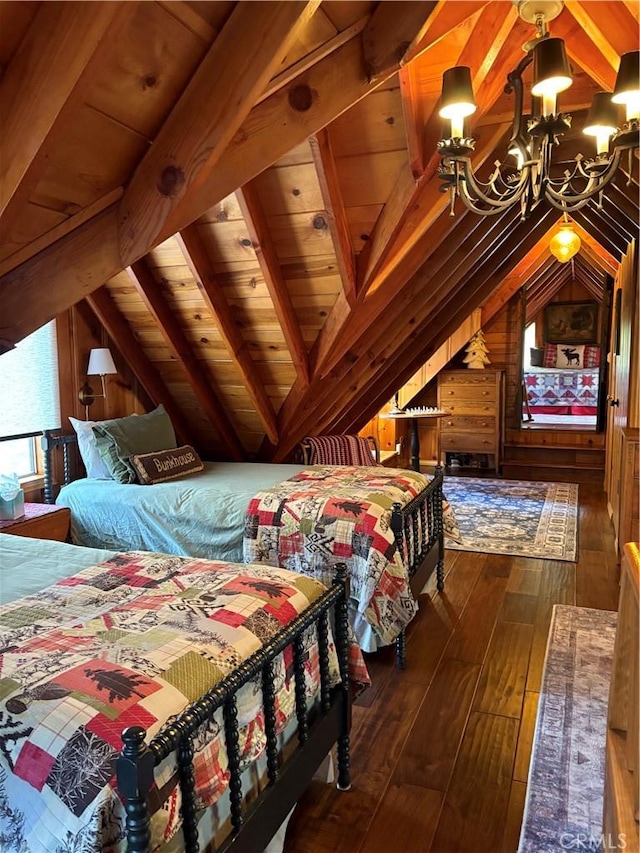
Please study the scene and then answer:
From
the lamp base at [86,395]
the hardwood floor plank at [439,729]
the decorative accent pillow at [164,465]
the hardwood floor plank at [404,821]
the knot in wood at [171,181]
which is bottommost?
the hardwood floor plank at [404,821]

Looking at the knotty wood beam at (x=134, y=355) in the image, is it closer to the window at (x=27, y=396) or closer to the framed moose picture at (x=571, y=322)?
the window at (x=27, y=396)

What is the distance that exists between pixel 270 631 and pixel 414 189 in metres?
2.00

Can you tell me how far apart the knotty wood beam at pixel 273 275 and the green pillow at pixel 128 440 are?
1.01 meters

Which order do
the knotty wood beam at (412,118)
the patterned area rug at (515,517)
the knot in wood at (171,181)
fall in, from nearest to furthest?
the knot in wood at (171,181) < the knotty wood beam at (412,118) < the patterned area rug at (515,517)

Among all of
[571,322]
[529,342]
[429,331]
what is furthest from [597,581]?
A: [529,342]

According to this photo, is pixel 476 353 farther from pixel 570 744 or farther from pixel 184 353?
pixel 570 744

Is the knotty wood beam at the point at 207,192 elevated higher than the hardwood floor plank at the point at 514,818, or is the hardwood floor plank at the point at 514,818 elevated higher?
the knotty wood beam at the point at 207,192

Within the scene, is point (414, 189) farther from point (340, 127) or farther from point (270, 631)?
point (270, 631)

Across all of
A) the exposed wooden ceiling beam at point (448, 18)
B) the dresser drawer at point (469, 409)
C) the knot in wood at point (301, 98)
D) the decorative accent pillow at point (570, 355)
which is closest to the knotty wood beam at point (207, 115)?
the knot in wood at point (301, 98)

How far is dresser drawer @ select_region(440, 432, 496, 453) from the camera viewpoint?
6.71 meters

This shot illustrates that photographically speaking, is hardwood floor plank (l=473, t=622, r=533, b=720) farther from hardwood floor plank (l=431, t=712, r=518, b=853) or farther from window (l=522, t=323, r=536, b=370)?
window (l=522, t=323, r=536, b=370)

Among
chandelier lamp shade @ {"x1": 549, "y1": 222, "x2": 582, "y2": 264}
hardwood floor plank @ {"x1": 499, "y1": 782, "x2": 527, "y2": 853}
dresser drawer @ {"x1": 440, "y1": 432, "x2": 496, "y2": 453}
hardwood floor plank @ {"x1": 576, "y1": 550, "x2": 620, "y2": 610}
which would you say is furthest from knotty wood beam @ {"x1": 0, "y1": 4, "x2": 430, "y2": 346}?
dresser drawer @ {"x1": 440, "y1": 432, "x2": 496, "y2": 453}

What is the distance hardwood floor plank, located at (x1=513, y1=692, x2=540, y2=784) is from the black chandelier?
1986mm

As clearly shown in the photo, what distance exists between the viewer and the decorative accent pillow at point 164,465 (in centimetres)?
352
